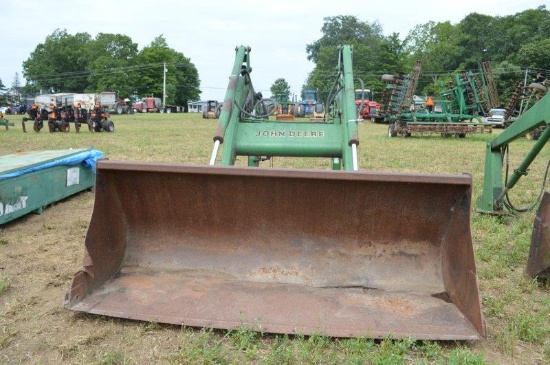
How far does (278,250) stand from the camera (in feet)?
9.96

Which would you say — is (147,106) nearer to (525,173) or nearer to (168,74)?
(168,74)

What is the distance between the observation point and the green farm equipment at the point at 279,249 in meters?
2.57

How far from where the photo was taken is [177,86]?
75.1 metres

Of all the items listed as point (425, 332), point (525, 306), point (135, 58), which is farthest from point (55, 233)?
point (135, 58)

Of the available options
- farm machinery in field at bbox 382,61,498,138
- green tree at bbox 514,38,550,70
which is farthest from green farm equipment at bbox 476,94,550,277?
green tree at bbox 514,38,550,70

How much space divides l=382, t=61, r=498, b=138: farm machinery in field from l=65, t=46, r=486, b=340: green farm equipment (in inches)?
554

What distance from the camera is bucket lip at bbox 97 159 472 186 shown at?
2.67 meters

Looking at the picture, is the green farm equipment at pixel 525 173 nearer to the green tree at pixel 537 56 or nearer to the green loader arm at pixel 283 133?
the green loader arm at pixel 283 133

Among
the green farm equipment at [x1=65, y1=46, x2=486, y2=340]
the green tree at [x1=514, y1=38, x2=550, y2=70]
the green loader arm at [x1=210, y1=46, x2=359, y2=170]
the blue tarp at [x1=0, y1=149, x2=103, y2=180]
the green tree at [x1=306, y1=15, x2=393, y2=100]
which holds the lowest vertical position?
the green farm equipment at [x1=65, y1=46, x2=486, y2=340]

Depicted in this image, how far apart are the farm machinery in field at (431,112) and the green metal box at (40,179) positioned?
1236 cm

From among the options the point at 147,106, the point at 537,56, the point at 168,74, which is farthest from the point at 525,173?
the point at 168,74

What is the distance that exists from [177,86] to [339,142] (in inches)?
2900

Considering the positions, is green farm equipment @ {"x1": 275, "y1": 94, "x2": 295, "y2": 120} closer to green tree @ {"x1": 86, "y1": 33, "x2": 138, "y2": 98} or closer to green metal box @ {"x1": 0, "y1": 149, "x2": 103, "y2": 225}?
green metal box @ {"x1": 0, "y1": 149, "x2": 103, "y2": 225}

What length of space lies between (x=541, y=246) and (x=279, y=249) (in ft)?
5.44
